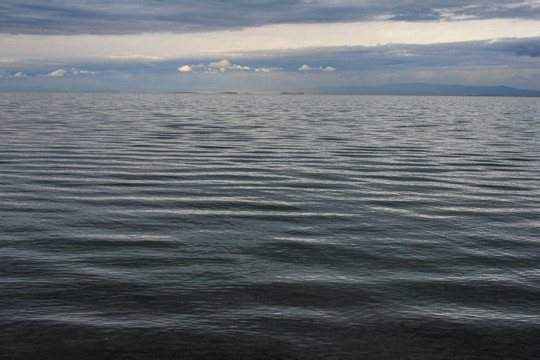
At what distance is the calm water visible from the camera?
16.4ft

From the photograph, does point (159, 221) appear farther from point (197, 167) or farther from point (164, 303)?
point (197, 167)

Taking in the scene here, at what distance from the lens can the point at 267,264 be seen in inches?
281

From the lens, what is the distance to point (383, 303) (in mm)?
5898

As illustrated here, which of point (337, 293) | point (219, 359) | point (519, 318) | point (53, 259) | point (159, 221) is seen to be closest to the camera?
point (219, 359)

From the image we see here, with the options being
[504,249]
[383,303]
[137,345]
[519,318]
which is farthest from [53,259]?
[504,249]

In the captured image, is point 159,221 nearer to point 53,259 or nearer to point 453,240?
point 53,259

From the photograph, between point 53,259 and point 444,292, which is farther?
point 53,259

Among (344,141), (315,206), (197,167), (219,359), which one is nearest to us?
(219,359)

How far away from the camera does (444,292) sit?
6277 mm

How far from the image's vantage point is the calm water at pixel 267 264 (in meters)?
4.98

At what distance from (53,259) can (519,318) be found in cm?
605

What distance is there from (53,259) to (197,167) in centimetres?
940

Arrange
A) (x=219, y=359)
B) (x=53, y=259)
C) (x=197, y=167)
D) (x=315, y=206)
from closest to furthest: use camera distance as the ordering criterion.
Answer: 1. (x=219, y=359)
2. (x=53, y=259)
3. (x=315, y=206)
4. (x=197, y=167)

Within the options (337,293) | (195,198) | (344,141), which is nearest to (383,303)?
(337,293)
